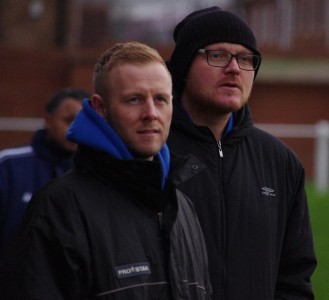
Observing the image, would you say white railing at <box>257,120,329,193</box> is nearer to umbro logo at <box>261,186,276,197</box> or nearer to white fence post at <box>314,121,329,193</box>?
white fence post at <box>314,121,329,193</box>

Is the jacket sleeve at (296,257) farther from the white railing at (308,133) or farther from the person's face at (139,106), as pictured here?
the white railing at (308,133)

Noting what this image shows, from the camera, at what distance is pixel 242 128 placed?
182 inches

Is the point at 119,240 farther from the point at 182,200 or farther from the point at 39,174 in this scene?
the point at 39,174

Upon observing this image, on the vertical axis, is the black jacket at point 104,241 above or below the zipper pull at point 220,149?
below

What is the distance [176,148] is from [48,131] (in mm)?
2551

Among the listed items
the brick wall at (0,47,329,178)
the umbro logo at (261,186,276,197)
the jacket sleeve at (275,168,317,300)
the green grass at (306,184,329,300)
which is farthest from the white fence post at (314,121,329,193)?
→ the umbro logo at (261,186,276,197)

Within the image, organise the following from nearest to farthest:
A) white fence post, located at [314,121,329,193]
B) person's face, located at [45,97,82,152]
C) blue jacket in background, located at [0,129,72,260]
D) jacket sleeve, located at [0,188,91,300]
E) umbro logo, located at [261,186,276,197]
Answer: jacket sleeve, located at [0,188,91,300] < umbro logo, located at [261,186,276,197] < blue jacket in background, located at [0,129,72,260] < person's face, located at [45,97,82,152] < white fence post, located at [314,121,329,193]

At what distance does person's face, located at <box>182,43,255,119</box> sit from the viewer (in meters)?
4.47

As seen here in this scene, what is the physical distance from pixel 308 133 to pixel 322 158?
1943mm

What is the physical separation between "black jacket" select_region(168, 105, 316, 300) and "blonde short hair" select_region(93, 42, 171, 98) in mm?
660

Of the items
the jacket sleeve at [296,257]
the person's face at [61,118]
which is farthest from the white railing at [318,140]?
the jacket sleeve at [296,257]

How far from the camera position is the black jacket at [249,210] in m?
4.41

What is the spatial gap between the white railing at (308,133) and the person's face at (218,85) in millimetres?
16105

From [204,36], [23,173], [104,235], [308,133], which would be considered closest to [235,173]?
[204,36]
